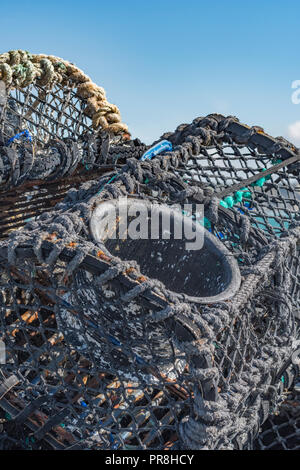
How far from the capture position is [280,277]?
2.32 metres

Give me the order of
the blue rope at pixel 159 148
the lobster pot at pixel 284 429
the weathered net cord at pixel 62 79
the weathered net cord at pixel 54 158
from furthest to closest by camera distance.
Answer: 1. the weathered net cord at pixel 62 79
2. the blue rope at pixel 159 148
3. the weathered net cord at pixel 54 158
4. the lobster pot at pixel 284 429

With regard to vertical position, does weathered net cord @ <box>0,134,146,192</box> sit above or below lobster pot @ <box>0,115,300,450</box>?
above

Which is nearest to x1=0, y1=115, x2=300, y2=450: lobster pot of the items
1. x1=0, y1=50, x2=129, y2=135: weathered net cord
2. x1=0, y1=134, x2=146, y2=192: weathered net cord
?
x1=0, y1=134, x2=146, y2=192: weathered net cord

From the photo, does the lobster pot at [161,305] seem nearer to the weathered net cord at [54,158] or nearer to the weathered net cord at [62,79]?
the weathered net cord at [54,158]

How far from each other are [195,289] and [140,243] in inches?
16.0

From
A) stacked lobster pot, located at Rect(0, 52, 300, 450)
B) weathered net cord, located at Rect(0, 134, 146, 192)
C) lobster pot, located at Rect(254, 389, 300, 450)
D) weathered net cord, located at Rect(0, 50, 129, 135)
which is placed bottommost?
lobster pot, located at Rect(254, 389, 300, 450)

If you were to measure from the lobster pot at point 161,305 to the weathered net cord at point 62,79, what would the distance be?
1.70 metres

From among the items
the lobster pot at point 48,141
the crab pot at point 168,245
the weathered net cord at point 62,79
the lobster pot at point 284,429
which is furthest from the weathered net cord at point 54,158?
the lobster pot at point 284,429

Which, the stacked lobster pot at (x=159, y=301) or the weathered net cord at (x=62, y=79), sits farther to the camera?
the weathered net cord at (x=62, y=79)

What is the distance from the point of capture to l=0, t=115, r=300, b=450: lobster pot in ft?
5.49

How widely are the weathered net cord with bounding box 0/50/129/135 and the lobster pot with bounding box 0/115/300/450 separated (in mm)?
1705

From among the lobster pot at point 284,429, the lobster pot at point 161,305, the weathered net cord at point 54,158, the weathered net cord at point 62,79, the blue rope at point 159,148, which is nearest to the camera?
the lobster pot at point 161,305

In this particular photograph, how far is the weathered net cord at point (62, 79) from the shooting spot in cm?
420

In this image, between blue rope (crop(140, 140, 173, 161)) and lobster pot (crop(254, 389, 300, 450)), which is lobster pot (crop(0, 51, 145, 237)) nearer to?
blue rope (crop(140, 140, 173, 161))
